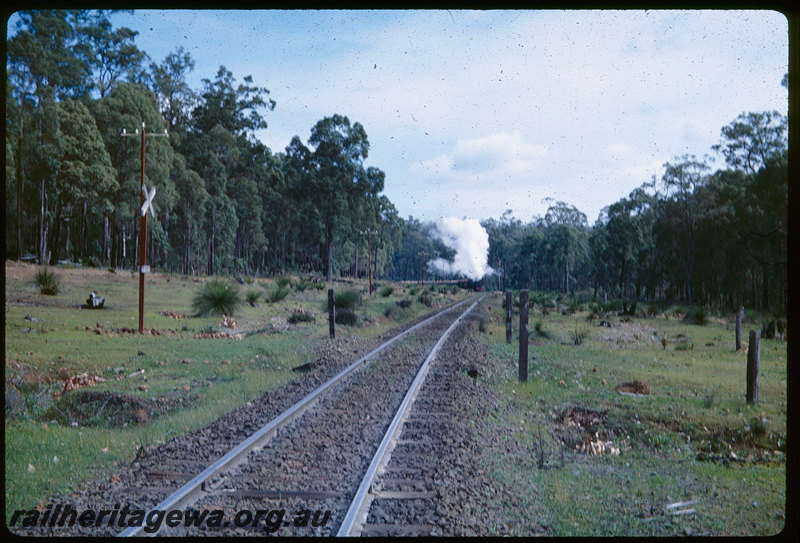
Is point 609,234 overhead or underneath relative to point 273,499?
overhead

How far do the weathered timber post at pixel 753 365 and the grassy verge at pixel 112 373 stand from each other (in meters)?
7.93

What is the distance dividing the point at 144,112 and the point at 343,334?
26.2m

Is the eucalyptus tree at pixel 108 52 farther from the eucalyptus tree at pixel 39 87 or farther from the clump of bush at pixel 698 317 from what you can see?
the clump of bush at pixel 698 317

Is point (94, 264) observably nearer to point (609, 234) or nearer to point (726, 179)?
point (726, 179)

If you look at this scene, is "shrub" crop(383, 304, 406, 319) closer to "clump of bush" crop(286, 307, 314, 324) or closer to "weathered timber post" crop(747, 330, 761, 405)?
"clump of bush" crop(286, 307, 314, 324)

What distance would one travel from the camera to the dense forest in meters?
27.4

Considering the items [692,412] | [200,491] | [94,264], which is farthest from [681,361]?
[94,264]

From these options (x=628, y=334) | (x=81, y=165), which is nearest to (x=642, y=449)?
(x=628, y=334)

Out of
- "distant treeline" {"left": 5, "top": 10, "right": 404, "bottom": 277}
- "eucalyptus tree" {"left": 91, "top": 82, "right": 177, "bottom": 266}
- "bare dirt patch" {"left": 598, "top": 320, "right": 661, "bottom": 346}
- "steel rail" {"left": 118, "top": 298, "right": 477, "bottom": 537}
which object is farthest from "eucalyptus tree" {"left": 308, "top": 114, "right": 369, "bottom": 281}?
"steel rail" {"left": 118, "top": 298, "right": 477, "bottom": 537}

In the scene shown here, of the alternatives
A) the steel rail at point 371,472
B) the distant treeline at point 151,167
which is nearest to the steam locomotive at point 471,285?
the distant treeline at point 151,167

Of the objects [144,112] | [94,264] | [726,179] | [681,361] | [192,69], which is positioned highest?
[192,69]

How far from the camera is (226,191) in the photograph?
55812 mm

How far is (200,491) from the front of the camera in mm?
4844

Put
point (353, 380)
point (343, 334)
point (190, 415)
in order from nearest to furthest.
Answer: point (190, 415) → point (353, 380) → point (343, 334)
